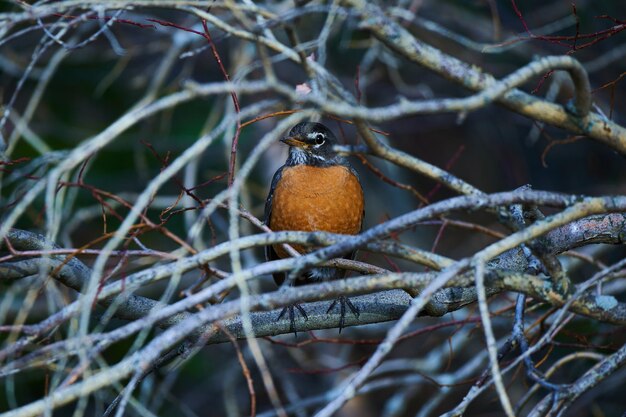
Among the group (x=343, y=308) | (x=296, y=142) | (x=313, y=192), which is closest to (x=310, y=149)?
(x=296, y=142)

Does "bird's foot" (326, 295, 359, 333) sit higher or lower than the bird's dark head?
lower

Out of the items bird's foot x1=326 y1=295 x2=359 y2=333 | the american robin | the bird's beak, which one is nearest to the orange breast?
the american robin

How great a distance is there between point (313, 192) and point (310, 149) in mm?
346

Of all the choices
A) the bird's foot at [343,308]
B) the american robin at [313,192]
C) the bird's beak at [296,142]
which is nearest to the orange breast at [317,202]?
the american robin at [313,192]

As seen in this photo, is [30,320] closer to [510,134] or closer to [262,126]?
[262,126]

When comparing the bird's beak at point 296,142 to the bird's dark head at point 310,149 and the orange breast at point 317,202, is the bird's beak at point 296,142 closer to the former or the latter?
the bird's dark head at point 310,149

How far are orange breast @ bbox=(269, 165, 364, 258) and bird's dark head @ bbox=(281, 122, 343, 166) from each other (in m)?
0.07

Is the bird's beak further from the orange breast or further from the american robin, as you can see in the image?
the orange breast

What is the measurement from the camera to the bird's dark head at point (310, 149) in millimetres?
4730

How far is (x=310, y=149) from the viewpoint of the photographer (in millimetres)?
4750

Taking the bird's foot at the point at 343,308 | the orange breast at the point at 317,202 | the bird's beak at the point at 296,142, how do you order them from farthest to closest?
the bird's beak at the point at 296,142, the orange breast at the point at 317,202, the bird's foot at the point at 343,308

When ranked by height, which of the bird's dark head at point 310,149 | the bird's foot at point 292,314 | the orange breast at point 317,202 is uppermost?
the bird's dark head at point 310,149

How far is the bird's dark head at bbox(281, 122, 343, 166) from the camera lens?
15.5 ft

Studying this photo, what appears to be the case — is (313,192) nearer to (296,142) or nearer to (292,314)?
(296,142)
